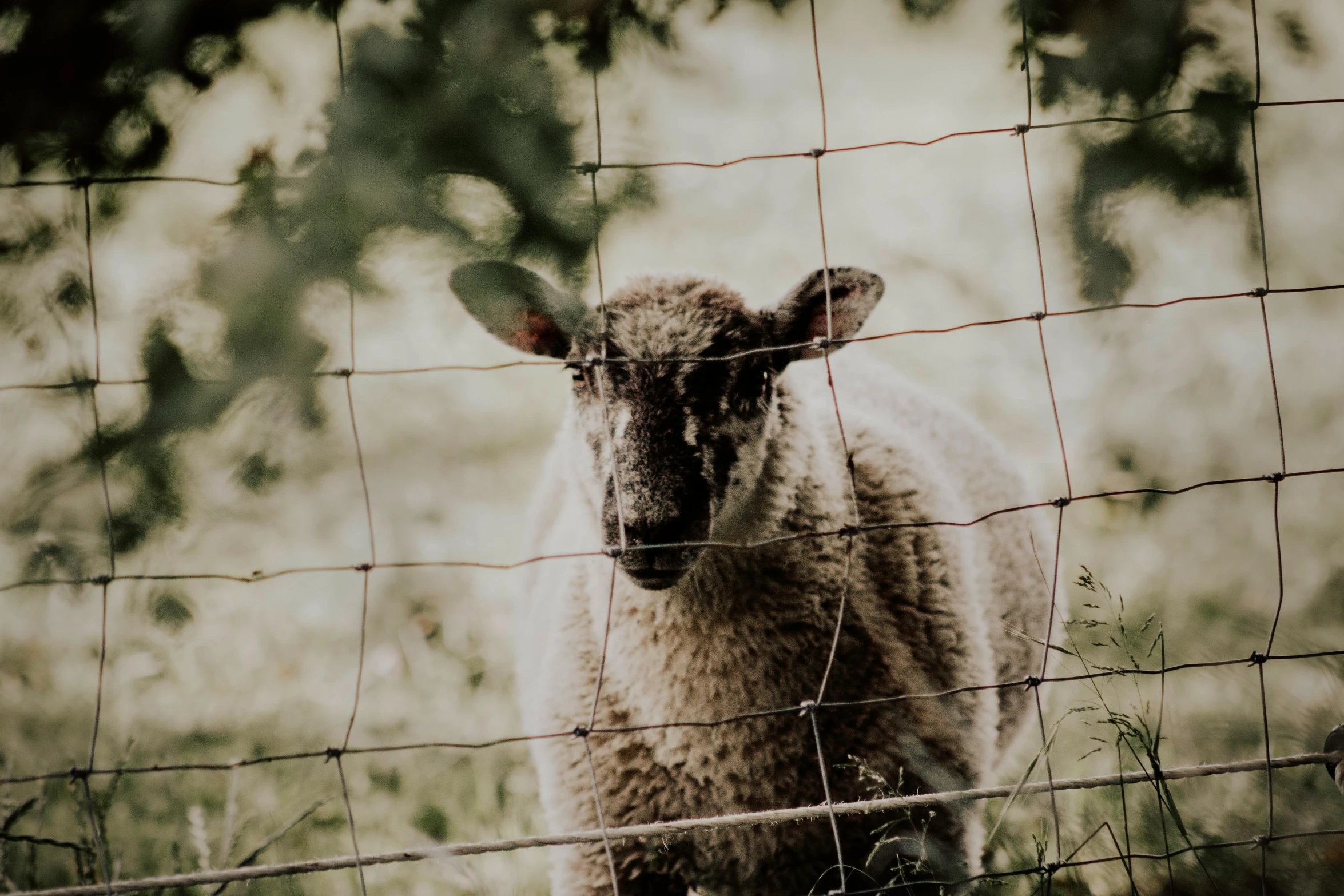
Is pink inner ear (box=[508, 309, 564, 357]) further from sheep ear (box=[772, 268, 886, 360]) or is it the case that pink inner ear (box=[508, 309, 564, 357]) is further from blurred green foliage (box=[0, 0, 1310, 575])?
sheep ear (box=[772, 268, 886, 360])

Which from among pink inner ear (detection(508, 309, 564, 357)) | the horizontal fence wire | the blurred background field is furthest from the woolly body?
the horizontal fence wire

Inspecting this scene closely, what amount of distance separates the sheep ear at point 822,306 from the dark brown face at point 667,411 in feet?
0.20

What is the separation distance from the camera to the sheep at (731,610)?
7.12 feet

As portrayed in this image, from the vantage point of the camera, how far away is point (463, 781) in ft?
10.7

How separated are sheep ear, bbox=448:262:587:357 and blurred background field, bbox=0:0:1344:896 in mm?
101

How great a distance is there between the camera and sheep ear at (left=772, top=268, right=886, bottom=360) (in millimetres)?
2354

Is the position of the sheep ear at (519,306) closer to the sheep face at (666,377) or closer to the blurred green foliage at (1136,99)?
the sheep face at (666,377)

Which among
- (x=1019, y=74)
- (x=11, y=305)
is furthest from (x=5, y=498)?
(x=1019, y=74)

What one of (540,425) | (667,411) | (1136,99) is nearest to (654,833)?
(667,411)

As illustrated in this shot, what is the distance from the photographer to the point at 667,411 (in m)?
2.16

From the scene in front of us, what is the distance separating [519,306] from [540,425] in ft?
9.16

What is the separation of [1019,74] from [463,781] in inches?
102

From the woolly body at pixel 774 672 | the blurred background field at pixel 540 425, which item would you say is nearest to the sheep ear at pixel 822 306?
the woolly body at pixel 774 672

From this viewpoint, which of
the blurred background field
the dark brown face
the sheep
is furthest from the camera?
the sheep
